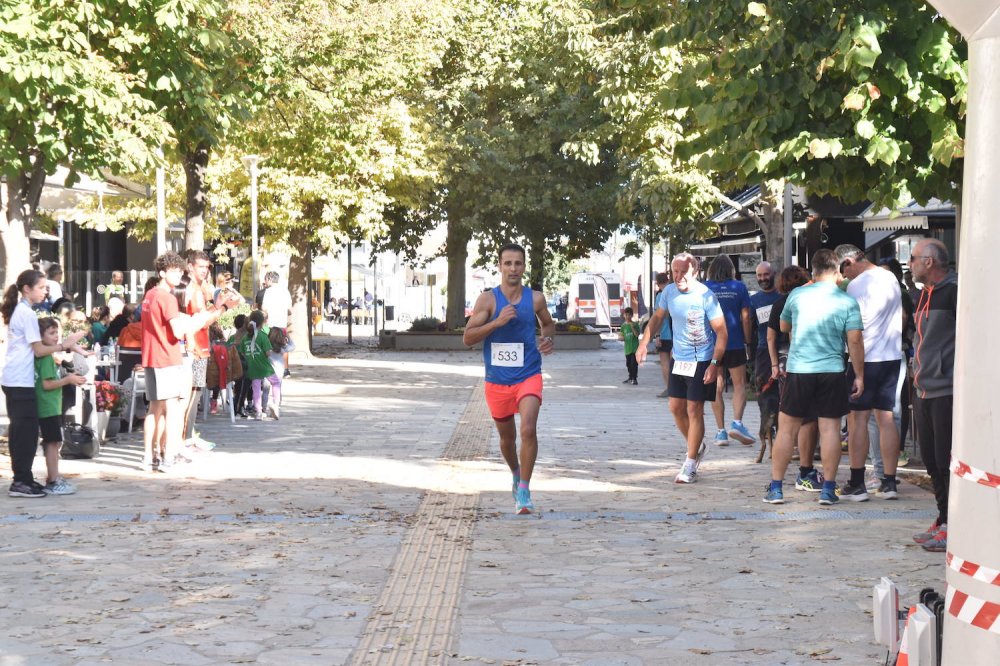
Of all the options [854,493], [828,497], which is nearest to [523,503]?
[828,497]

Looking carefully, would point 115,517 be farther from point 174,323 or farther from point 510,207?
point 510,207

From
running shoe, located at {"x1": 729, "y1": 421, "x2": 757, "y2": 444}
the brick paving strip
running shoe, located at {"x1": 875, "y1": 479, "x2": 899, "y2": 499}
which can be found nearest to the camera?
the brick paving strip

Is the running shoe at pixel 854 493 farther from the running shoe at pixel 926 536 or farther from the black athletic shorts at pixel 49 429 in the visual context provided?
the black athletic shorts at pixel 49 429

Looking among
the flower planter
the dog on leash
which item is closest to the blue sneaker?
the dog on leash

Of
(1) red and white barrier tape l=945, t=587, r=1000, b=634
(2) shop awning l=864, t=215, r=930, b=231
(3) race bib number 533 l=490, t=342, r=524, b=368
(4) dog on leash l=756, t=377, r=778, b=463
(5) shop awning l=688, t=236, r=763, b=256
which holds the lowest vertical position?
(4) dog on leash l=756, t=377, r=778, b=463

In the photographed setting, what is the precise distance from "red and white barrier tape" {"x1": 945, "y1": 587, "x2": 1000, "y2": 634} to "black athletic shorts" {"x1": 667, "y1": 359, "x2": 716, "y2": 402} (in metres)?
7.58

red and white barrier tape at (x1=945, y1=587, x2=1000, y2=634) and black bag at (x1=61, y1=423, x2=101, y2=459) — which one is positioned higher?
red and white barrier tape at (x1=945, y1=587, x2=1000, y2=634)

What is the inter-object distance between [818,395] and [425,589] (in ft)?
12.7

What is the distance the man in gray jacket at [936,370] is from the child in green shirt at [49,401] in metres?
6.01

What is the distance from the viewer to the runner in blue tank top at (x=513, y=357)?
9.79 meters

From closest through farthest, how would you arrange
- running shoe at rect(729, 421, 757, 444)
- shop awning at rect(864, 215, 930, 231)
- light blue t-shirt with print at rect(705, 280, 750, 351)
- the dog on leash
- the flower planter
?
the dog on leash < running shoe at rect(729, 421, 757, 444) < light blue t-shirt with print at rect(705, 280, 750, 351) < shop awning at rect(864, 215, 930, 231) < the flower planter

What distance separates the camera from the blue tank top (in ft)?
32.3

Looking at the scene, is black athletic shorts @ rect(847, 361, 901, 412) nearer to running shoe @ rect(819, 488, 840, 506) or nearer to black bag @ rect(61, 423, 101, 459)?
running shoe @ rect(819, 488, 840, 506)

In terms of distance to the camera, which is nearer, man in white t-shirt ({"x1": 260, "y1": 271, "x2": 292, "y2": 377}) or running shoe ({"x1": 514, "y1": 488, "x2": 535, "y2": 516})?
running shoe ({"x1": 514, "y1": 488, "x2": 535, "y2": 516})
